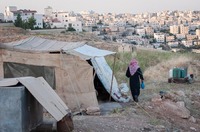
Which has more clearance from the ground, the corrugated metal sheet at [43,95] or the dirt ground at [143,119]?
the corrugated metal sheet at [43,95]

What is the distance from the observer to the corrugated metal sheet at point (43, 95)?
5230mm

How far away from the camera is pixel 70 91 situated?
8953 millimetres

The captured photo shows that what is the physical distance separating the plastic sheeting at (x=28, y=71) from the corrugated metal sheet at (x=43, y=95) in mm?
3183

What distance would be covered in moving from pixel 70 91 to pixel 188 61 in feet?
35.4

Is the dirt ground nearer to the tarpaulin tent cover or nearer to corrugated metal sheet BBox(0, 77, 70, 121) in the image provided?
the tarpaulin tent cover

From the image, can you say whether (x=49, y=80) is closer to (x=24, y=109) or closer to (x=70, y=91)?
(x=70, y=91)

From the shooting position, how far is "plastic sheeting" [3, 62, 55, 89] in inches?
353

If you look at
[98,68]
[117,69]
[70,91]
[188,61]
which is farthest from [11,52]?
[188,61]

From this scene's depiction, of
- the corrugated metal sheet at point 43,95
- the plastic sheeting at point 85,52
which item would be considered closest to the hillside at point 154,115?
the corrugated metal sheet at point 43,95

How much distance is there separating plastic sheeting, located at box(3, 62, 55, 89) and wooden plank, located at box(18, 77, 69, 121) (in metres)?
3.19

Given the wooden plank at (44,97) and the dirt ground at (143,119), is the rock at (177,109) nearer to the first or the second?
the dirt ground at (143,119)

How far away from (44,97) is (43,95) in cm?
5

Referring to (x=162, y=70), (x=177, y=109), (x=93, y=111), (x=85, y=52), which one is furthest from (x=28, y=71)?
(x=162, y=70)

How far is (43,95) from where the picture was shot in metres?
5.39
